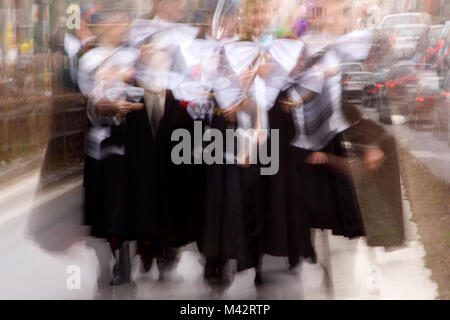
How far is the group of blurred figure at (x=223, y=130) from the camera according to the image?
3061 mm

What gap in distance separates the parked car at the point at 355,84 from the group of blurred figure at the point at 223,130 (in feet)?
0.21

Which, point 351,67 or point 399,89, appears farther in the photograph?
point 399,89

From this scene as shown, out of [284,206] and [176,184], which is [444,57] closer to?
[284,206]

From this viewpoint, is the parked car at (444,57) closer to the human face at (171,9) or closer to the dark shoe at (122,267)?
the human face at (171,9)

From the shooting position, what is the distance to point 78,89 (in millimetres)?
3459

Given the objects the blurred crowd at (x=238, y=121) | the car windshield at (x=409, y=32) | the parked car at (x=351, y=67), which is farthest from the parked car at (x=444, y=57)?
the parked car at (x=351, y=67)

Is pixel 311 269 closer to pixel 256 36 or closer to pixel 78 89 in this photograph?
pixel 256 36

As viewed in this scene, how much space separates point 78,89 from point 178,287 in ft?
3.37

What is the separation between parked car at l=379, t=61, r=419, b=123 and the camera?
3.40 m

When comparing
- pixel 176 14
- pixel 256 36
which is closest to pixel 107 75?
pixel 176 14

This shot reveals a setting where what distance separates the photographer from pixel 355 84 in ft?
10.5

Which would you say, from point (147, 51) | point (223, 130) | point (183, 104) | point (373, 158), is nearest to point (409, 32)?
point (373, 158)

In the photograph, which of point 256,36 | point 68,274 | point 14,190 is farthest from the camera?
point 14,190

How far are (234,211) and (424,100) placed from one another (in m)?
1.15
